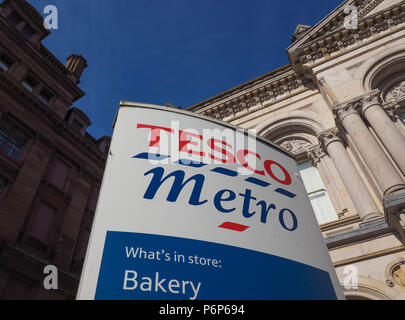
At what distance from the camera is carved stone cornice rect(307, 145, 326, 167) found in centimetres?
1262

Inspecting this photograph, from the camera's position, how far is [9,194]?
16.3 metres

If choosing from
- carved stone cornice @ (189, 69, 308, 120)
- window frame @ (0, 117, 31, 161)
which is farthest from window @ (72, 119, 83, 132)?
carved stone cornice @ (189, 69, 308, 120)

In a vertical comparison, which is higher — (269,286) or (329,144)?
(329,144)

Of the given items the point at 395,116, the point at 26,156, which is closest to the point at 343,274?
the point at 395,116

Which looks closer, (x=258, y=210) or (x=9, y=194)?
(x=258, y=210)

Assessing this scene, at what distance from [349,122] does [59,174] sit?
18.7 meters

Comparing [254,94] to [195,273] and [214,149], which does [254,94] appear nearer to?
[214,149]

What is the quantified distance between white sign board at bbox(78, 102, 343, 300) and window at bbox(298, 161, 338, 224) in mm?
8690

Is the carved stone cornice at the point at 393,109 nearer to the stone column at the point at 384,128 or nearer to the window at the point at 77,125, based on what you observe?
the stone column at the point at 384,128

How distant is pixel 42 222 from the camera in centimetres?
1791

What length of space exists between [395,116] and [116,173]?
493 inches

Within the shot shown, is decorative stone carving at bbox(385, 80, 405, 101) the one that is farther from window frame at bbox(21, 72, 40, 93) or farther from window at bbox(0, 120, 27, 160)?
window frame at bbox(21, 72, 40, 93)

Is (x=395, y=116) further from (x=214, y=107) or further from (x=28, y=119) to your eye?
(x=28, y=119)

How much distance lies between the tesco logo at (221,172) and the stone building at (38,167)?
51.1 ft
